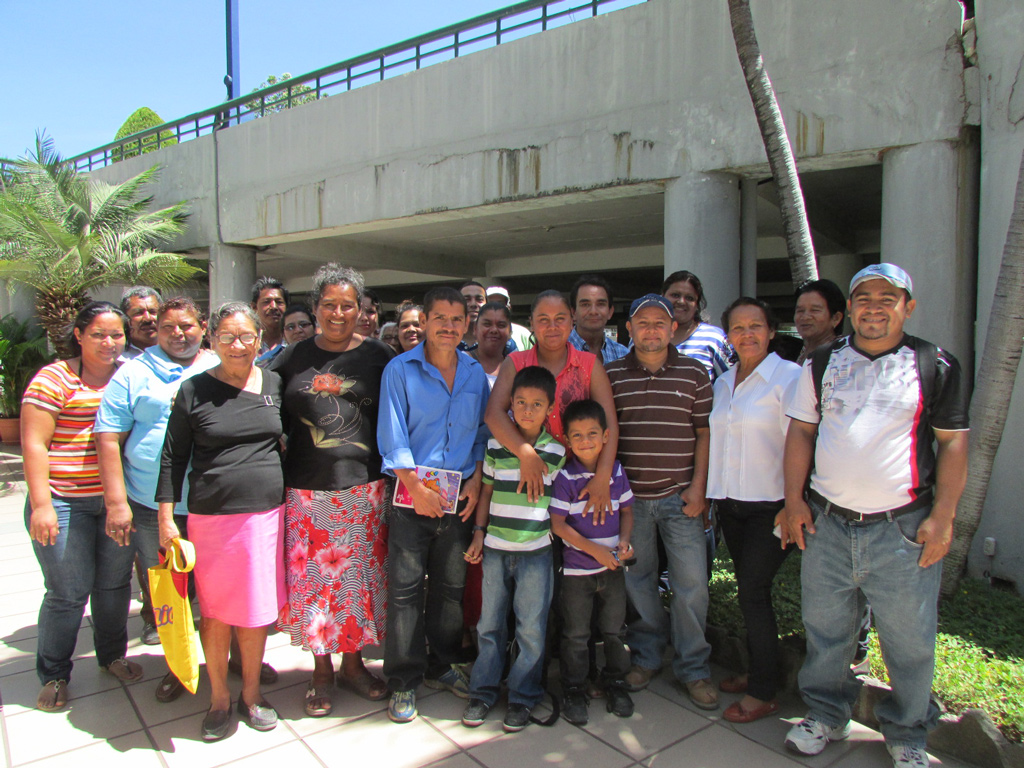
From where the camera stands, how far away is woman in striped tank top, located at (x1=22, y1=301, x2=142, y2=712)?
10.1 ft

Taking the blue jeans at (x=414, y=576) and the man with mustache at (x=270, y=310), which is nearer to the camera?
the blue jeans at (x=414, y=576)

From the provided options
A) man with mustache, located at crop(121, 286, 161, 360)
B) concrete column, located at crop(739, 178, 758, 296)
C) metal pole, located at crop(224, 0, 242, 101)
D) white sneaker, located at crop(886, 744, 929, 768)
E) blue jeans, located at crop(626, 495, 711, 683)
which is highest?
metal pole, located at crop(224, 0, 242, 101)

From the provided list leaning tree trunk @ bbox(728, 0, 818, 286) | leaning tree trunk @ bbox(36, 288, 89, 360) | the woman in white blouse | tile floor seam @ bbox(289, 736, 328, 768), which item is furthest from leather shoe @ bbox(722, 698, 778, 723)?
leaning tree trunk @ bbox(36, 288, 89, 360)

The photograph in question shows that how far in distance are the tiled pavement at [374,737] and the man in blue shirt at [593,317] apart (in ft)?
5.63

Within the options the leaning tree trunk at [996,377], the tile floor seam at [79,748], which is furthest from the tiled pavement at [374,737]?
the leaning tree trunk at [996,377]

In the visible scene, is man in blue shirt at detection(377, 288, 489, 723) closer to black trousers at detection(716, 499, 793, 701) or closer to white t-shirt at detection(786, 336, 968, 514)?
black trousers at detection(716, 499, 793, 701)

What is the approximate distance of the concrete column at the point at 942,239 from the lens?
185 inches

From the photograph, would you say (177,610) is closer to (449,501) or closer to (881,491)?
(449,501)

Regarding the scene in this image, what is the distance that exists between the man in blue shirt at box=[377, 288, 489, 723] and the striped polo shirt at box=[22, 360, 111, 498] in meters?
1.41

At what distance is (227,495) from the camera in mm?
2887

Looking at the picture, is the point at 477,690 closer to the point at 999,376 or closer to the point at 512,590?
the point at 512,590

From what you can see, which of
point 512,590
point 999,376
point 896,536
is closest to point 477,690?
point 512,590

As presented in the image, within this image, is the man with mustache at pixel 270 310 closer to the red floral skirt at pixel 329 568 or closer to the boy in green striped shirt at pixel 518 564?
the red floral skirt at pixel 329 568

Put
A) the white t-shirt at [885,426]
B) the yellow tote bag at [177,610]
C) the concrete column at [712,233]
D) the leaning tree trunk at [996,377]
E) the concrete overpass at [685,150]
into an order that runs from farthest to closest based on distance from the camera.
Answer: the concrete column at [712,233], the concrete overpass at [685,150], the leaning tree trunk at [996,377], the yellow tote bag at [177,610], the white t-shirt at [885,426]
